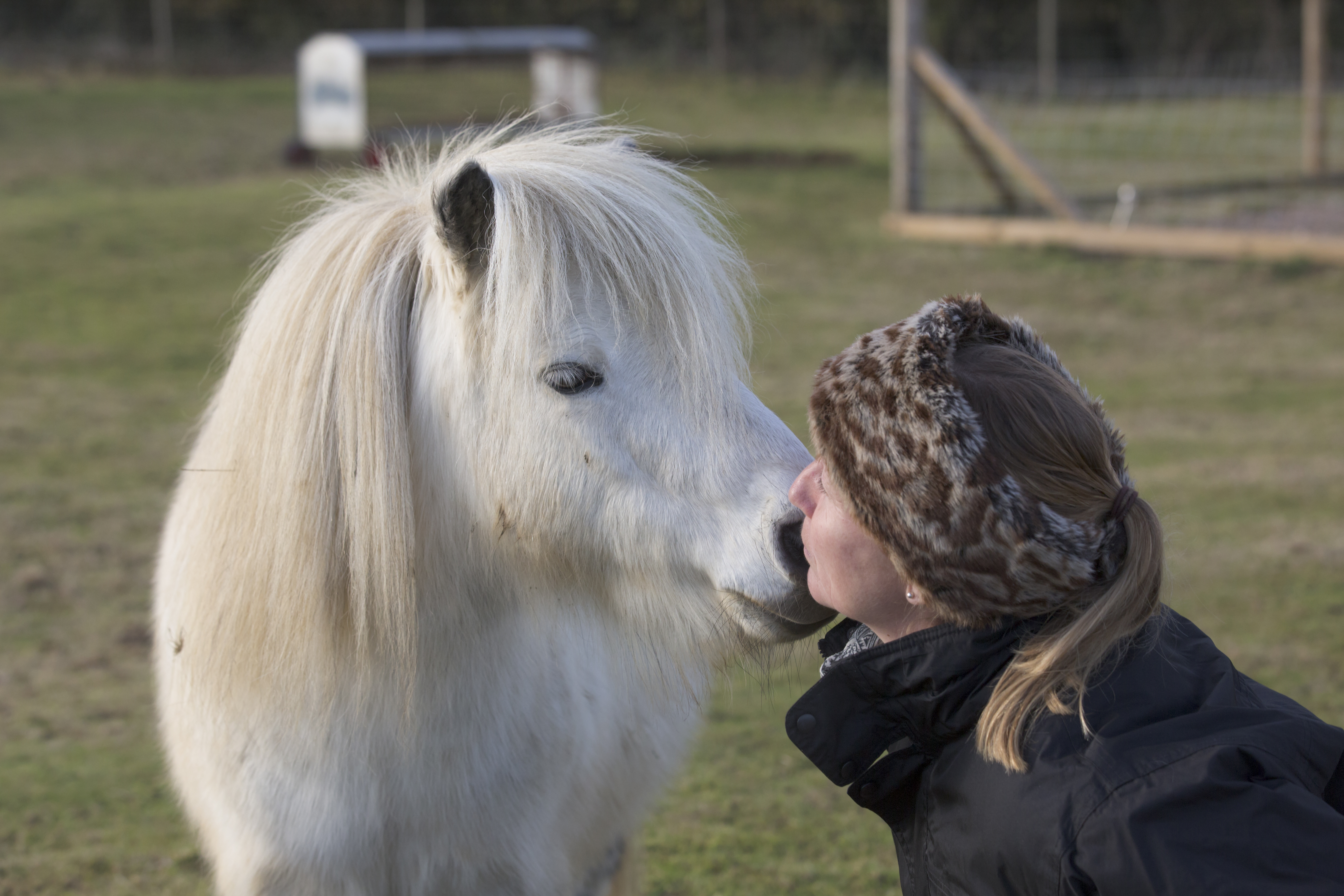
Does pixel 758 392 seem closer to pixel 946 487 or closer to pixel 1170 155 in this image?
pixel 946 487

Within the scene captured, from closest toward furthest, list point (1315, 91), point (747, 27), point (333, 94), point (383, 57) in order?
point (1315, 91) → point (333, 94) → point (383, 57) → point (747, 27)

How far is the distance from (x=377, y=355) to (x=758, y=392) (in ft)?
13.9

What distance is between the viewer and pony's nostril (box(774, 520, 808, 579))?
4.74ft

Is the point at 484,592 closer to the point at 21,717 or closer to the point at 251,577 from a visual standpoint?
the point at 251,577

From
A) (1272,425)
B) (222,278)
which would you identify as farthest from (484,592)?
(222,278)

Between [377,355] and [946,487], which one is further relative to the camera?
[377,355]

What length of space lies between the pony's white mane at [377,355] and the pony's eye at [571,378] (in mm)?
48

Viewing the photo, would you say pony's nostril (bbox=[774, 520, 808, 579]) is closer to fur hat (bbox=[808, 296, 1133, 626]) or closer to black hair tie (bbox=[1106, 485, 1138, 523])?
fur hat (bbox=[808, 296, 1133, 626])

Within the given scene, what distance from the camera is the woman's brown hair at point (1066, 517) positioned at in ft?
4.09

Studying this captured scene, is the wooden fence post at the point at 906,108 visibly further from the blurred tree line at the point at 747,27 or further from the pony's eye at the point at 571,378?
the blurred tree line at the point at 747,27

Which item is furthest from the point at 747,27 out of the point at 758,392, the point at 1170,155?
the point at 758,392

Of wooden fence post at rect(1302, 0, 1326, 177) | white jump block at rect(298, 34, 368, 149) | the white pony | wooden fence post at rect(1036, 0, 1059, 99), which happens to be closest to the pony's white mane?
the white pony

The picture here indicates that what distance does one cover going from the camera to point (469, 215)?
151 cm

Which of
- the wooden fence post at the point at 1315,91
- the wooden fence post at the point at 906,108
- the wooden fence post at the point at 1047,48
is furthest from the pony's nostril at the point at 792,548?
the wooden fence post at the point at 1047,48
